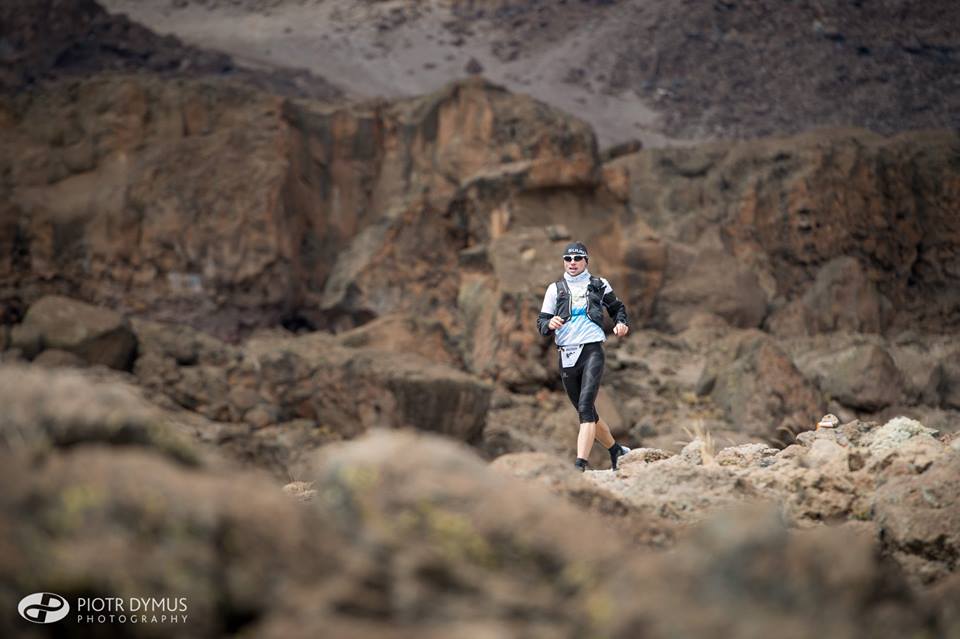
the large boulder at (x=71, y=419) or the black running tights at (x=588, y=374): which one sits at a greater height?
the large boulder at (x=71, y=419)

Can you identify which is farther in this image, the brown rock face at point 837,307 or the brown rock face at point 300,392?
the brown rock face at point 837,307

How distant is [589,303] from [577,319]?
5.0 inches

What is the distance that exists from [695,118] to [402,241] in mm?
25253

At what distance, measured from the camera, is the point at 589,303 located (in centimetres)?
758

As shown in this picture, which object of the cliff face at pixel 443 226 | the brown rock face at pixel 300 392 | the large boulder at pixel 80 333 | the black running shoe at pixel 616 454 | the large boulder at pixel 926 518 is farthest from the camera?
the cliff face at pixel 443 226

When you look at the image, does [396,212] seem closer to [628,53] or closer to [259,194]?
[259,194]

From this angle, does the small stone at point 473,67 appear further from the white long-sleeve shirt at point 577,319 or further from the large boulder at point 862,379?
the white long-sleeve shirt at point 577,319

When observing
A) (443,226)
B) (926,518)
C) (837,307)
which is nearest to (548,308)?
(926,518)

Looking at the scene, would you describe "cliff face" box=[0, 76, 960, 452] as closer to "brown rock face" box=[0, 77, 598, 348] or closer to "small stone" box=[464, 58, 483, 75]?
"brown rock face" box=[0, 77, 598, 348]

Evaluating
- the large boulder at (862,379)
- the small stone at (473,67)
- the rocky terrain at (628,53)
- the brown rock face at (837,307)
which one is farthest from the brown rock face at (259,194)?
the small stone at (473,67)

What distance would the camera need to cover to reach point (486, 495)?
2.81m

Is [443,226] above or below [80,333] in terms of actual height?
above

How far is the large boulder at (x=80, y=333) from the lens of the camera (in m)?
17.8

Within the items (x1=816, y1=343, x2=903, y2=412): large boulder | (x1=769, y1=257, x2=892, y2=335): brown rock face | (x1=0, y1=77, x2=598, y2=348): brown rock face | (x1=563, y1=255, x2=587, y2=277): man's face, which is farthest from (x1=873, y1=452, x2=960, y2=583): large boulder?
(x1=769, y1=257, x2=892, y2=335): brown rock face
